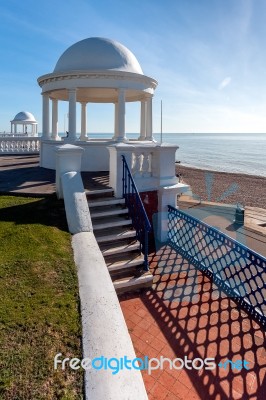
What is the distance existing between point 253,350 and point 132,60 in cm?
1070

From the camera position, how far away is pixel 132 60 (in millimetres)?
11508

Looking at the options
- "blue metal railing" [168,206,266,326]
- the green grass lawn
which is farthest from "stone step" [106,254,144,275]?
"blue metal railing" [168,206,266,326]

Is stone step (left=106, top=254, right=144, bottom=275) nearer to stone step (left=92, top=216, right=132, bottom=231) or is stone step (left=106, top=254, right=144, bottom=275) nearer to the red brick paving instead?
the red brick paving

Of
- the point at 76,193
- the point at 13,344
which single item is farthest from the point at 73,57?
the point at 13,344

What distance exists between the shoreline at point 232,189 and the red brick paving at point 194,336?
700 inches

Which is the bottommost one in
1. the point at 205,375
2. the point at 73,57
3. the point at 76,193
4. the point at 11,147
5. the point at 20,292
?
the point at 205,375

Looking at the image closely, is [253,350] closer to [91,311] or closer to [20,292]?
[91,311]

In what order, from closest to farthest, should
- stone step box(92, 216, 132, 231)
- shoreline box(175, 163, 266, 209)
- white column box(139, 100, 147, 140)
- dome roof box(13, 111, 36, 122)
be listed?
stone step box(92, 216, 132, 231) → white column box(139, 100, 147, 140) → shoreline box(175, 163, 266, 209) → dome roof box(13, 111, 36, 122)

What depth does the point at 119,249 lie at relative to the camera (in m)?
6.15

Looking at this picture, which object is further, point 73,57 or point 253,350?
point 73,57

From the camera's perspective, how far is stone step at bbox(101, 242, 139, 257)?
19.7ft

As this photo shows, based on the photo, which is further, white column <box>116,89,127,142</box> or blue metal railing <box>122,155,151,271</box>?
white column <box>116,89,127,142</box>

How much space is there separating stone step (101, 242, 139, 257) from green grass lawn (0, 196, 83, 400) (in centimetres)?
94

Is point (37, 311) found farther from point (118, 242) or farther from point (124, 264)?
point (118, 242)
